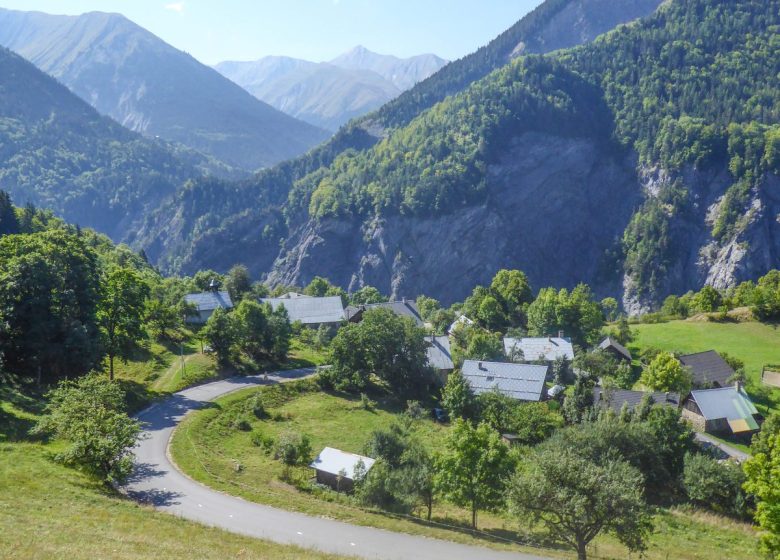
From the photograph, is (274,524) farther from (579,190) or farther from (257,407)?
(579,190)

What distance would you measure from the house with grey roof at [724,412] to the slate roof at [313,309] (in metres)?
51.1

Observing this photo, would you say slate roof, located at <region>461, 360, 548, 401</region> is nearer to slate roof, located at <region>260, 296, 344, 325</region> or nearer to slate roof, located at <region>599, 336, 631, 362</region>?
slate roof, located at <region>599, 336, 631, 362</region>

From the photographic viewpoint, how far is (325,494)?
35.8 meters

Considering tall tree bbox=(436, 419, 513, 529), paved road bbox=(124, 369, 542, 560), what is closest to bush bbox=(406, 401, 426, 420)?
tall tree bbox=(436, 419, 513, 529)

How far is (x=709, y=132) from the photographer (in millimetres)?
167875

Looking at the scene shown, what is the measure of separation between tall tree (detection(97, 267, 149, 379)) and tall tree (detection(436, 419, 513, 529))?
3039cm

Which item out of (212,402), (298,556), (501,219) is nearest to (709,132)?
(501,219)

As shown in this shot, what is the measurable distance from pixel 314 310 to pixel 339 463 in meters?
56.2

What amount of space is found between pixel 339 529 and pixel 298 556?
587 cm

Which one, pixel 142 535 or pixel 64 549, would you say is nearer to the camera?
pixel 64 549

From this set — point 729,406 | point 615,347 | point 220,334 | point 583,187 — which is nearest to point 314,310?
point 220,334

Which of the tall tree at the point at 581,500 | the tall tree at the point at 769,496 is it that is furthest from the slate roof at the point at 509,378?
the tall tree at the point at 581,500

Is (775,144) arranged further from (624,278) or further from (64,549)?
(64,549)

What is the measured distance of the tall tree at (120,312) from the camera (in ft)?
164
